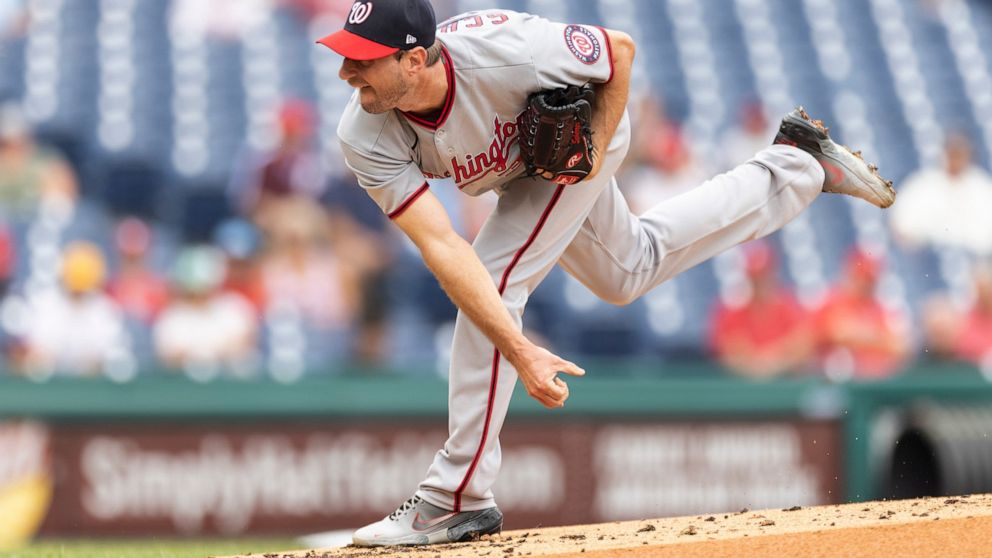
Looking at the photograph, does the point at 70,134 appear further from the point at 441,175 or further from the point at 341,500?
the point at 441,175

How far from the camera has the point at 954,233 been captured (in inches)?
382

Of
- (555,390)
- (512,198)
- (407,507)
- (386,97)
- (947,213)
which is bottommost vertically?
(407,507)

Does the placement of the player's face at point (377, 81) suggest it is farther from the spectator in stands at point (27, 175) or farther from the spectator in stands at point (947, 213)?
the spectator in stands at point (947, 213)

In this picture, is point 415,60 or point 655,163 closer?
point 415,60

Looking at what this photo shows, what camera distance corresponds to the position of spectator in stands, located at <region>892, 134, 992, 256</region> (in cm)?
964

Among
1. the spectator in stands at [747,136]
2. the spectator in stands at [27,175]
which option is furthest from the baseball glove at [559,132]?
the spectator in stands at [747,136]

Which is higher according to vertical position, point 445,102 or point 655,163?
point 655,163

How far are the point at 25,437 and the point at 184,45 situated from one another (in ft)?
13.7

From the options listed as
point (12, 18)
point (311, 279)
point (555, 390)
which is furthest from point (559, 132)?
point (12, 18)

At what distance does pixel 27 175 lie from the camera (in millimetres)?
9031

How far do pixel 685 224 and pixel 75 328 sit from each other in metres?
4.70

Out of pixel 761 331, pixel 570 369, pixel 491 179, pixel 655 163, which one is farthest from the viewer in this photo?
pixel 655 163

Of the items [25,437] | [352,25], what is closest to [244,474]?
[25,437]

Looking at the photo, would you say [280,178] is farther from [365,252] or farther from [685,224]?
[685,224]
